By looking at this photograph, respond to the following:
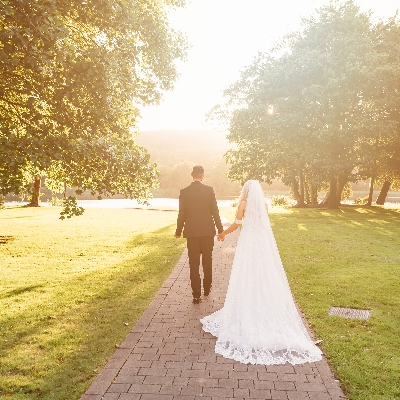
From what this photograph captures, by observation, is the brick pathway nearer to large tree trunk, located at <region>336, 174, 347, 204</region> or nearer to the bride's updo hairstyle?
the bride's updo hairstyle

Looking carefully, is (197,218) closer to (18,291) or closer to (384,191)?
(18,291)

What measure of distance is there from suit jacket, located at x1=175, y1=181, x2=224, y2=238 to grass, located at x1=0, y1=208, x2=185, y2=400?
A: 1809mm

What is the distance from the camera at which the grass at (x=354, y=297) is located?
4703 millimetres

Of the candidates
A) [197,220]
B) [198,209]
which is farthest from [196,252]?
[198,209]

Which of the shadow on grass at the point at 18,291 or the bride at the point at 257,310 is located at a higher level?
the bride at the point at 257,310

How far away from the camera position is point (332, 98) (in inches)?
1004

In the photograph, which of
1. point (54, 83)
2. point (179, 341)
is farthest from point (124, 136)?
point (179, 341)

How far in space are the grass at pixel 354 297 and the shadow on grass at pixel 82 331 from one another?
3.08 m

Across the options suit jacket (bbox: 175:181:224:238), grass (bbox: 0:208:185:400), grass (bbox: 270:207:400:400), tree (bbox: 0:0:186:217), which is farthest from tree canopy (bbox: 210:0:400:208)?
suit jacket (bbox: 175:181:224:238)

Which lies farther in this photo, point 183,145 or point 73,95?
point 183,145

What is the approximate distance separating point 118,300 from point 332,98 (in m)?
22.2

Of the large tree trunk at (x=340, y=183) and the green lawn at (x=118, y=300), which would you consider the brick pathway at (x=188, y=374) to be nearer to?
the green lawn at (x=118, y=300)

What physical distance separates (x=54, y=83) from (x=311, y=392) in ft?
24.9

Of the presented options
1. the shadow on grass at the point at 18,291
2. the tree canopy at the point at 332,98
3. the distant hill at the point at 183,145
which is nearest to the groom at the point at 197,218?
the shadow on grass at the point at 18,291
